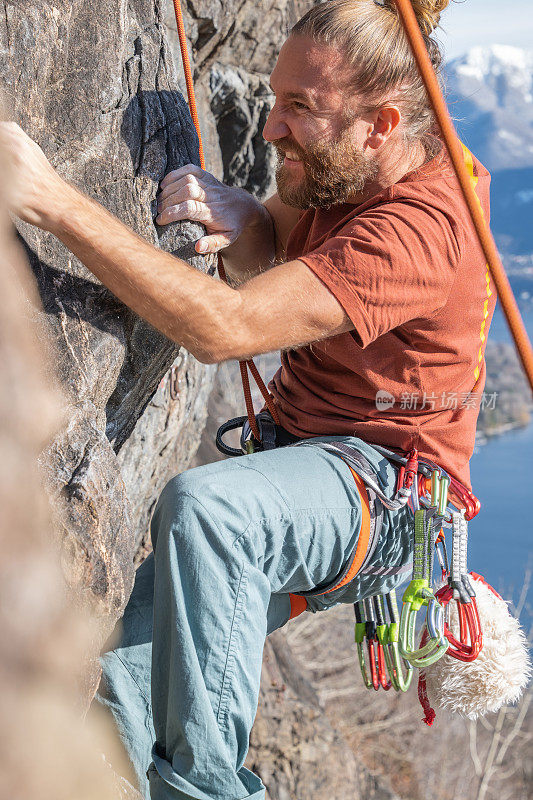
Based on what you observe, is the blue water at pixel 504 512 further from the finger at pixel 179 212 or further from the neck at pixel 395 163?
the finger at pixel 179 212

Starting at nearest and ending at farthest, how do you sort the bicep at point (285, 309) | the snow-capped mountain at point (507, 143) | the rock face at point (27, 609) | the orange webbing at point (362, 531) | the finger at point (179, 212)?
the rock face at point (27, 609), the bicep at point (285, 309), the orange webbing at point (362, 531), the finger at point (179, 212), the snow-capped mountain at point (507, 143)

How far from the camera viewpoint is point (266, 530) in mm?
1779

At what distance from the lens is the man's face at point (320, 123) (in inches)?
84.7

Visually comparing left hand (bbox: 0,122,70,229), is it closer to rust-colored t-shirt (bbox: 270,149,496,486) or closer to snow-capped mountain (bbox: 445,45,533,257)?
rust-colored t-shirt (bbox: 270,149,496,486)

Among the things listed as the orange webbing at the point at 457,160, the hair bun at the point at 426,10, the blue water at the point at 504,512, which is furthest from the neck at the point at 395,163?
the blue water at the point at 504,512

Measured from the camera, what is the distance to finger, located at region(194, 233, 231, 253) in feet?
7.03

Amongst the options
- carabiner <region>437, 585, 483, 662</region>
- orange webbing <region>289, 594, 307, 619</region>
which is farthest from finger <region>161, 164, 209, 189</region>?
carabiner <region>437, 585, 483, 662</region>

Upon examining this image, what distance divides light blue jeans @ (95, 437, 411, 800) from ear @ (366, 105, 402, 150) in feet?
2.86

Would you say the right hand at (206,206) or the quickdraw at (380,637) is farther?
the quickdraw at (380,637)

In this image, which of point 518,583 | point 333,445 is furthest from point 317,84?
point 518,583

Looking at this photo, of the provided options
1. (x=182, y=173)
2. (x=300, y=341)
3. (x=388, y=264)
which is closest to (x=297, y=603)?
(x=300, y=341)

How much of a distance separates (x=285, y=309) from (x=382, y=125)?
0.71 m

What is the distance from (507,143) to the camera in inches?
806

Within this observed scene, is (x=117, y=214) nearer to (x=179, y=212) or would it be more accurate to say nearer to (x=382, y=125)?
(x=179, y=212)
